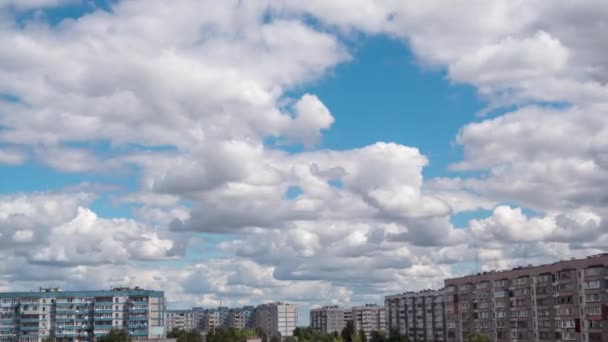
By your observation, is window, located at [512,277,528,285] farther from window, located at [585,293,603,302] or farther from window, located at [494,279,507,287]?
window, located at [585,293,603,302]

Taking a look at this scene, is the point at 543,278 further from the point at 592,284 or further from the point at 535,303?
the point at 592,284

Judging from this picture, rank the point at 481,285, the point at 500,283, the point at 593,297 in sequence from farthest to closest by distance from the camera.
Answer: the point at 481,285 → the point at 500,283 → the point at 593,297

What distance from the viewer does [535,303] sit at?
155375 mm

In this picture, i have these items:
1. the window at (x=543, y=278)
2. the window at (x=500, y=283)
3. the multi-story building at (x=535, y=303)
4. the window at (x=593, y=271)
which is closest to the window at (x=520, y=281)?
the multi-story building at (x=535, y=303)

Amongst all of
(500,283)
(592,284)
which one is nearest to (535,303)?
(500,283)

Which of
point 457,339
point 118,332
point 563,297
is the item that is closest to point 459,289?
point 457,339

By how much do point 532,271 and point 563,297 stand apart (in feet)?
42.2

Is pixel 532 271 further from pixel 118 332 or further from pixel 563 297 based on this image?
pixel 118 332

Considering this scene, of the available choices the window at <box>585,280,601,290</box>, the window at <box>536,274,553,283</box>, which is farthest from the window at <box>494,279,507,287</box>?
the window at <box>585,280,601,290</box>

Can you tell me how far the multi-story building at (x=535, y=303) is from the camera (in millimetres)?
134625

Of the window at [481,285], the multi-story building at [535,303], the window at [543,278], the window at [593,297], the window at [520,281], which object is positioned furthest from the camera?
the window at [481,285]

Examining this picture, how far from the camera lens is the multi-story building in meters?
135

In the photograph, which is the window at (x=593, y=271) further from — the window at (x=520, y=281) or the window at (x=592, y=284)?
the window at (x=520, y=281)

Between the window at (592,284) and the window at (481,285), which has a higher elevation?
the window at (481,285)
